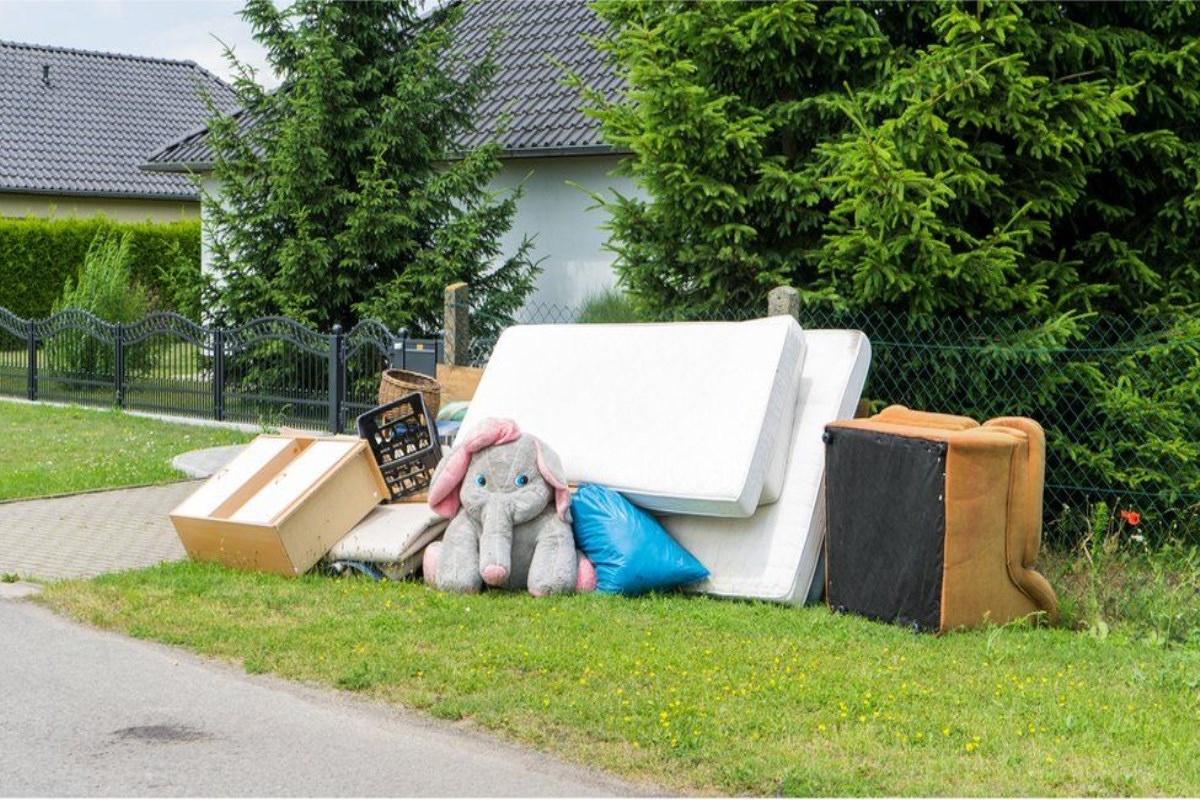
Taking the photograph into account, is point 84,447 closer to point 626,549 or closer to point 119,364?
point 119,364

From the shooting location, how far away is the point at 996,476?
718cm

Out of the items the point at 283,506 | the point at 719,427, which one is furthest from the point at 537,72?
the point at 719,427

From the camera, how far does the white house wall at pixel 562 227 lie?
1888cm

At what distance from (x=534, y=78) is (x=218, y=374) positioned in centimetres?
699

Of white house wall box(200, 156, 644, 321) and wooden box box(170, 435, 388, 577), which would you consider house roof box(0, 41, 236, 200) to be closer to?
white house wall box(200, 156, 644, 321)

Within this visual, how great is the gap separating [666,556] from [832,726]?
2.52 m

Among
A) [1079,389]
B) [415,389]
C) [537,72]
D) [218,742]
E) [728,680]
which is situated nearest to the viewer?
[218,742]

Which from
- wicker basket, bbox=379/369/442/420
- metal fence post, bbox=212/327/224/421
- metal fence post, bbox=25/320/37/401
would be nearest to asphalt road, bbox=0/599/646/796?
wicker basket, bbox=379/369/442/420

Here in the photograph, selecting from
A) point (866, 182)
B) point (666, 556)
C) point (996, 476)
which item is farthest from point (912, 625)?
point (866, 182)

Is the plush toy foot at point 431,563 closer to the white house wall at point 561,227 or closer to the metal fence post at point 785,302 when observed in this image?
the metal fence post at point 785,302

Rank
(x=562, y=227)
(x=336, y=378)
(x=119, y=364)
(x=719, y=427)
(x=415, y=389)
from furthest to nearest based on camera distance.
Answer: (x=562, y=227)
(x=119, y=364)
(x=336, y=378)
(x=415, y=389)
(x=719, y=427)

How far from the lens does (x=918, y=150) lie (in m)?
8.84

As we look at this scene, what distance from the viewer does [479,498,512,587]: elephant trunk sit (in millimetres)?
7906

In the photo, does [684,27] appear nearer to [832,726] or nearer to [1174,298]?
[1174,298]
